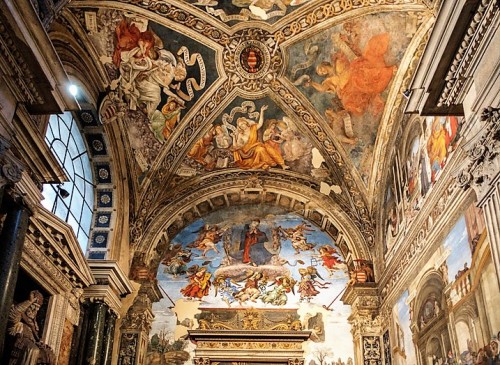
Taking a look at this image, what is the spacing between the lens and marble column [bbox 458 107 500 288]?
5.56 m

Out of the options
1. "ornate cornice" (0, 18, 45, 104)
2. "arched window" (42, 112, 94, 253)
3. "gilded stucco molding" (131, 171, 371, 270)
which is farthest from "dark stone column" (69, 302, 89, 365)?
"ornate cornice" (0, 18, 45, 104)

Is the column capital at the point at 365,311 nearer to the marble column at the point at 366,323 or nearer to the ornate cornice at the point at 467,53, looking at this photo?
the marble column at the point at 366,323

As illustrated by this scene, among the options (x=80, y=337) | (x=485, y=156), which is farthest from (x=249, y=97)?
(x=485, y=156)

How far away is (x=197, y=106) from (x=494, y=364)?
8635 mm

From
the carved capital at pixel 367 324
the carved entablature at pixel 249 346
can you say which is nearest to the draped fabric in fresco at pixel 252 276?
the carved entablature at pixel 249 346

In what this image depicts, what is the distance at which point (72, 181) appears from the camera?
11.8 meters

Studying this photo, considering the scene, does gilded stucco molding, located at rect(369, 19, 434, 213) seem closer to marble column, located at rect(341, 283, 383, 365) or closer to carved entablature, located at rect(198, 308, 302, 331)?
marble column, located at rect(341, 283, 383, 365)

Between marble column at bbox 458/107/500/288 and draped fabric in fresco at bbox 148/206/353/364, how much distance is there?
796cm

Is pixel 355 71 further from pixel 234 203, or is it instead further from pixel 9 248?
pixel 9 248

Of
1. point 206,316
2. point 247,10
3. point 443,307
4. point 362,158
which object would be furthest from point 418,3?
point 206,316

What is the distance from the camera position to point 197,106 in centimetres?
1309

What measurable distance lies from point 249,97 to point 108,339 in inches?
238

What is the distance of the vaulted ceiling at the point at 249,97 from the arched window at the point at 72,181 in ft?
2.59

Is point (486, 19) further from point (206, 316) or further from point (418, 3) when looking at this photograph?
point (206, 316)
